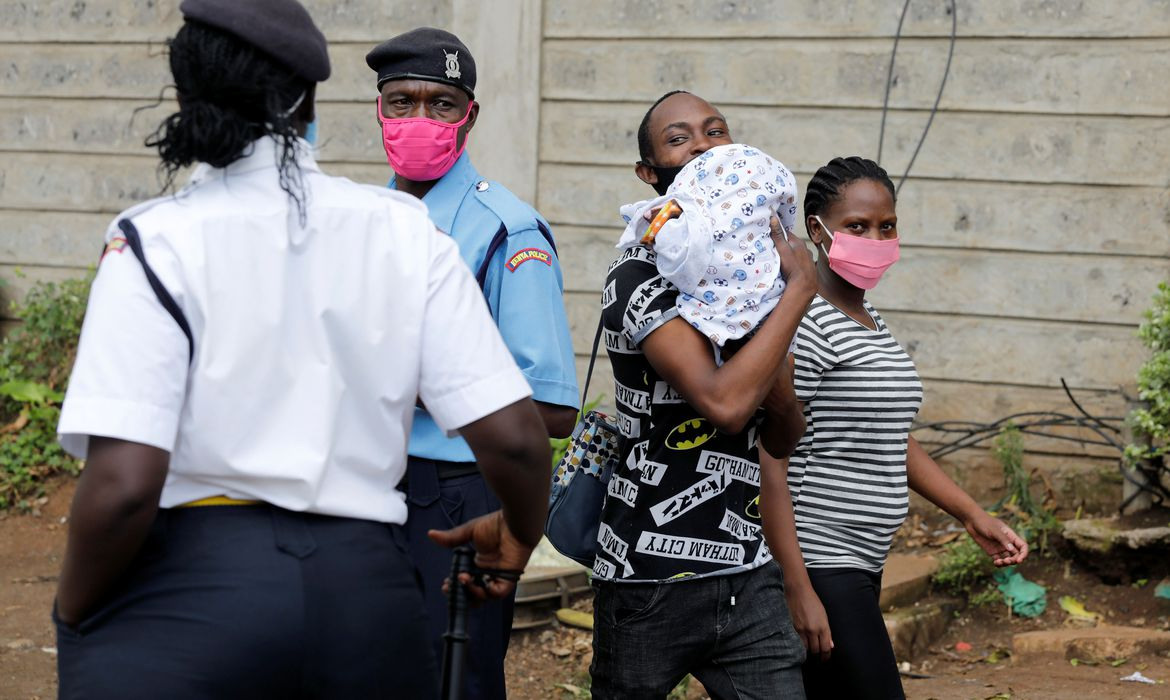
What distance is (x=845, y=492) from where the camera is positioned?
3.26 meters

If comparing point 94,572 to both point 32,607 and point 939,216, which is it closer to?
point 32,607

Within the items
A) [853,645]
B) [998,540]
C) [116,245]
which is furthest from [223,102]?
[998,540]

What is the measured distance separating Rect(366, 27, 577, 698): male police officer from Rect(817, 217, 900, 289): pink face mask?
0.78 meters

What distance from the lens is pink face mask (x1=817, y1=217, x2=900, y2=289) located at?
3.41m

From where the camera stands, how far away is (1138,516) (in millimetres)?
6020

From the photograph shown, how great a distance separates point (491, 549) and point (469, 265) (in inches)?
40.0

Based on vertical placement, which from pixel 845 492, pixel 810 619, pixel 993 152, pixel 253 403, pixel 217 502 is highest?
pixel 993 152

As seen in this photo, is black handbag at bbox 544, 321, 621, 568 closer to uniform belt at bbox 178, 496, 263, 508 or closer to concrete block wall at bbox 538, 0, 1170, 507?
uniform belt at bbox 178, 496, 263, 508

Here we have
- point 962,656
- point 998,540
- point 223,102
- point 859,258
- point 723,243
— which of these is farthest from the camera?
point 962,656

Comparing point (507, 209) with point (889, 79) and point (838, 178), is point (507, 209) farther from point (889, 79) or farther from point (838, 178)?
point (889, 79)

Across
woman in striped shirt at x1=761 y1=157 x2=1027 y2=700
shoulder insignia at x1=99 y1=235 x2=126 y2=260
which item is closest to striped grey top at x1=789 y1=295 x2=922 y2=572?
woman in striped shirt at x1=761 y1=157 x2=1027 y2=700

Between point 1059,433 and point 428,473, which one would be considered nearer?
point 428,473

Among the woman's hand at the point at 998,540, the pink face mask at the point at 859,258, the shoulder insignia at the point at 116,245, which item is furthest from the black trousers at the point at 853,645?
the shoulder insignia at the point at 116,245

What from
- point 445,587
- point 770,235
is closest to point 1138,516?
point 770,235
